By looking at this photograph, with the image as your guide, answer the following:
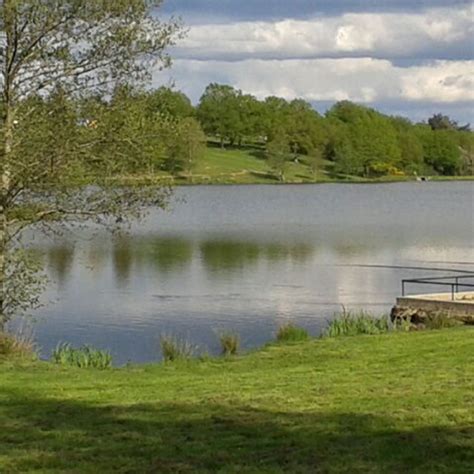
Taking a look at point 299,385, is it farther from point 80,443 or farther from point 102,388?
point 80,443

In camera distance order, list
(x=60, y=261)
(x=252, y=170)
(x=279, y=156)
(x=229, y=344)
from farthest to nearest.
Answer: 1. (x=279, y=156)
2. (x=252, y=170)
3. (x=60, y=261)
4. (x=229, y=344)

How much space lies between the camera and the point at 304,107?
15062 cm

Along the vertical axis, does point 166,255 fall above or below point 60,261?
below

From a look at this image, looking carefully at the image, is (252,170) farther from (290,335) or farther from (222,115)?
(290,335)

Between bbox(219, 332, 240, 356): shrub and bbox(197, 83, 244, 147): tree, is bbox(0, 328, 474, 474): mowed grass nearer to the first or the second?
bbox(219, 332, 240, 356): shrub

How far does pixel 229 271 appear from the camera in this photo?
130ft

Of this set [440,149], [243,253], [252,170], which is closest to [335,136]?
[252,170]

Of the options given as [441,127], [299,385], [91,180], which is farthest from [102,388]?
[441,127]

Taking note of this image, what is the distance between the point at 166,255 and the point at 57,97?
27.1 meters

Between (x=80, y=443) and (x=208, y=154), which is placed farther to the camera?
(x=208, y=154)

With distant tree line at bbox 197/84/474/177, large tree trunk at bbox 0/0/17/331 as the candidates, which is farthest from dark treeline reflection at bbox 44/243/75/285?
distant tree line at bbox 197/84/474/177

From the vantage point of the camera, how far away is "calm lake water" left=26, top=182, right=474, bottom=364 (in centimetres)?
2669

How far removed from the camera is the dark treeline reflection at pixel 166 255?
126 ft

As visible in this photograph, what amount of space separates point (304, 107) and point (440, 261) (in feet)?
362
